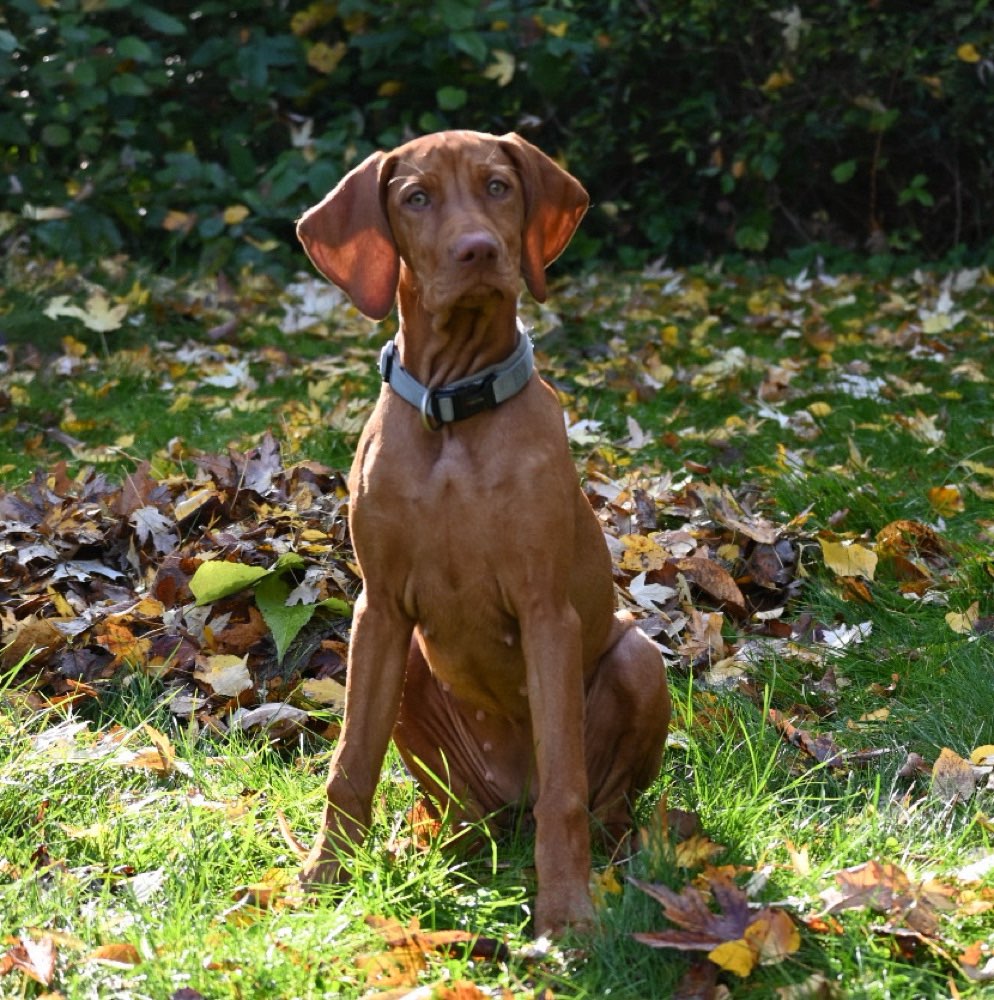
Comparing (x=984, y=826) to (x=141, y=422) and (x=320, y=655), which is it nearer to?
(x=320, y=655)

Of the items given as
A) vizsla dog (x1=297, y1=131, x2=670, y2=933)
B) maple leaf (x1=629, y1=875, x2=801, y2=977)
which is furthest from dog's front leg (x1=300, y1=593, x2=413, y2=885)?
maple leaf (x1=629, y1=875, x2=801, y2=977)

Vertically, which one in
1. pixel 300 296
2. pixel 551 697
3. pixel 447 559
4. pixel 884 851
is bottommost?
pixel 300 296

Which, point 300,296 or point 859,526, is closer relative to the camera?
point 859,526

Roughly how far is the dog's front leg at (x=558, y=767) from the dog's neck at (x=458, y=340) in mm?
500

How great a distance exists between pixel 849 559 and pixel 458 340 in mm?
1729

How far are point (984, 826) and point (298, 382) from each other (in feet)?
14.7

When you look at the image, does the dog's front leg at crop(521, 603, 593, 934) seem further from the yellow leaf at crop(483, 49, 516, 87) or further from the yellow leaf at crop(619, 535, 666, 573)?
the yellow leaf at crop(483, 49, 516, 87)

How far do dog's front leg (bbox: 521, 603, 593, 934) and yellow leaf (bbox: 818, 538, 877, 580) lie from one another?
1.50 meters

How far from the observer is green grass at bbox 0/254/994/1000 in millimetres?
2402

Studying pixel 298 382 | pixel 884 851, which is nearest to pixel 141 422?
pixel 298 382

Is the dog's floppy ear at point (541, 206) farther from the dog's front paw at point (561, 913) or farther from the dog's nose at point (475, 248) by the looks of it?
the dog's front paw at point (561, 913)

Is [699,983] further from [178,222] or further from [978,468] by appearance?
[178,222]

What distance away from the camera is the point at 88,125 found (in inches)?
352

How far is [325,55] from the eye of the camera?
30.8 ft
